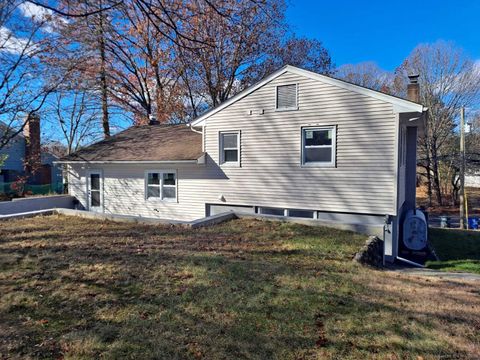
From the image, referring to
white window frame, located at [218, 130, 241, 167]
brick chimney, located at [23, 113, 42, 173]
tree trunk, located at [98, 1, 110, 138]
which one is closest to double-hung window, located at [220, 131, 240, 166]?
white window frame, located at [218, 130, 241, 167]

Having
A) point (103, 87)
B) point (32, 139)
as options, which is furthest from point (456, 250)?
point (32, 139)

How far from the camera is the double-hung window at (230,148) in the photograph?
12375mm

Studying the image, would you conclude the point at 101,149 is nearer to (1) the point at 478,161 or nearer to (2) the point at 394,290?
(2) the point at 394,290

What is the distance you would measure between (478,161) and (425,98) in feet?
20.2

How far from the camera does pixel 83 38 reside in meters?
17.5

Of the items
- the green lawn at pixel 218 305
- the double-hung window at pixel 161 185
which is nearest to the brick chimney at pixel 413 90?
the green lawn at pixel 218 305

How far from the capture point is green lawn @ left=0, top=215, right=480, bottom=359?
2.94 m

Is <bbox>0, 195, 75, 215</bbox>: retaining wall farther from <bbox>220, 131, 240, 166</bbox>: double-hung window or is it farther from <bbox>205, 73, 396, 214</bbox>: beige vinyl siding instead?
<bbox>220, 131, 240, 166</bbox>: double-hung window

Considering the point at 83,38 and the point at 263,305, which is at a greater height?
the point at 83,38

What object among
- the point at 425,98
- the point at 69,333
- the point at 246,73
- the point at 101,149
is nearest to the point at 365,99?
the point at 69,333

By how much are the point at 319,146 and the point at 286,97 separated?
81.8 inches

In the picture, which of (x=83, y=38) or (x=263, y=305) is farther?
(x=83, y=38)

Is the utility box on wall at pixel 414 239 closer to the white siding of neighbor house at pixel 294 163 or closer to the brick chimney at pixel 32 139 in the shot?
the white siding of neighbor house at pixel 294 163

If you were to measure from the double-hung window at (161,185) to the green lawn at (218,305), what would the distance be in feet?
22.5
